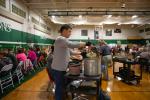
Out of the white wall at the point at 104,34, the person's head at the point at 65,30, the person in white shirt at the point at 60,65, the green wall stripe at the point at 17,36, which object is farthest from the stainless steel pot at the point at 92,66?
the white wall at the point at 104,34

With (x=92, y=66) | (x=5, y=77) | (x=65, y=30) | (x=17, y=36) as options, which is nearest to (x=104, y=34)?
(x=17, y=36)

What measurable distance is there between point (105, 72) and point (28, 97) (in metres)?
3.40

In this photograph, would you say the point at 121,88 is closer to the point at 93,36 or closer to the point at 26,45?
the point at 26,45

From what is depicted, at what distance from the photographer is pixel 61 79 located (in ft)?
10.6

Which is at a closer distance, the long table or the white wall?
the long table

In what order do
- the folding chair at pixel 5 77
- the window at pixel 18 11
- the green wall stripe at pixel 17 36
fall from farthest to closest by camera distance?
1. the window at pixel 18 11
2. the green wall stripe at pixel 17 36
3. the folding chair at pixel 5 77

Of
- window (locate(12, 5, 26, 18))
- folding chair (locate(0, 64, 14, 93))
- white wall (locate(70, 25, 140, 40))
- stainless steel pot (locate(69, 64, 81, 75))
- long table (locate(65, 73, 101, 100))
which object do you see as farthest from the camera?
white wall (locate(70, 25, 140, 40))

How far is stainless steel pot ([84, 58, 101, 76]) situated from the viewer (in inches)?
115

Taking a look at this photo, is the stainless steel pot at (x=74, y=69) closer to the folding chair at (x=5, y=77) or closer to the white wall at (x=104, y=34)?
the folding chair at (x=5, y=77)

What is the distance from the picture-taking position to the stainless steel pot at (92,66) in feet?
9.58

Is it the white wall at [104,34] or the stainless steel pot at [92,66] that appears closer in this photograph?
the stainless steel pot at [92,66]

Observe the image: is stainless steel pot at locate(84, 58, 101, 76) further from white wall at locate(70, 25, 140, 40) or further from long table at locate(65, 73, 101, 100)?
white wall at locate(70, 25, 140, 40)

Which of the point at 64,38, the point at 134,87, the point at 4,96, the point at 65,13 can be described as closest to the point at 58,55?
the point at 64,38

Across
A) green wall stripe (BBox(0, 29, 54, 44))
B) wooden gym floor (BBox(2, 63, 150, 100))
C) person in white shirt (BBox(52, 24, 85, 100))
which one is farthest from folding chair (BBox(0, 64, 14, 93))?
person in white shirt (BBox(52, 24, 85, 100))
